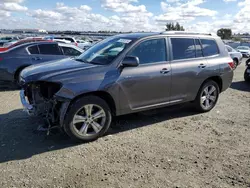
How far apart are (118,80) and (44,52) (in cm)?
543

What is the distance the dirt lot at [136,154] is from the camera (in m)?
3.43

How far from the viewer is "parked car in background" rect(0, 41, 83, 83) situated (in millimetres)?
8438

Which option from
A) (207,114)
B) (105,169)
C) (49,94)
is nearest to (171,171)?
(105,169)

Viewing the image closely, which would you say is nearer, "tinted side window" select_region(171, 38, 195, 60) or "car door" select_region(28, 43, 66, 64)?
"tinted side window" select_region(171, 38, 195, 60)

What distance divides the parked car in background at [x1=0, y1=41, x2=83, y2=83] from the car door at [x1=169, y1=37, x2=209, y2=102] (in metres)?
5.21

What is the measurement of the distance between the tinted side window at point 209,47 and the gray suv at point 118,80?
0.03m

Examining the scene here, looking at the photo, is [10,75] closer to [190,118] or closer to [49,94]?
[49,94]

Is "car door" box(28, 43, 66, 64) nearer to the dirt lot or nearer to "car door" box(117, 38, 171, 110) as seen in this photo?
the dirt lot

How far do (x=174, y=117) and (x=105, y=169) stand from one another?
2.77 meters

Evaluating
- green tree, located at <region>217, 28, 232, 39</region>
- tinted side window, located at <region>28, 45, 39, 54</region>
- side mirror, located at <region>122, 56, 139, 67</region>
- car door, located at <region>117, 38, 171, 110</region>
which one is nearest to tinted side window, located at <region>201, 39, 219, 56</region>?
car door, located at <region>117, 38, 171, 110</region>

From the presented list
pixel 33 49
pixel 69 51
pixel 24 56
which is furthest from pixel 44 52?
pixel 69 51

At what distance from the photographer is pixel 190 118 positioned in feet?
19.5

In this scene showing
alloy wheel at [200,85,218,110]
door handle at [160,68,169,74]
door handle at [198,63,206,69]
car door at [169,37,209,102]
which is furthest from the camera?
alloy wheel at [200,85,218,110]

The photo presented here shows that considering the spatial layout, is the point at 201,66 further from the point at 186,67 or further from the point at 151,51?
the point at 151,51
